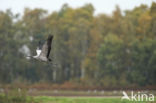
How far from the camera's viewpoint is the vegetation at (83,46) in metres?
Result: 59.1

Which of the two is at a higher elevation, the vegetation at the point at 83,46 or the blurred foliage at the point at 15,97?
the vegetation at the point at 83,46

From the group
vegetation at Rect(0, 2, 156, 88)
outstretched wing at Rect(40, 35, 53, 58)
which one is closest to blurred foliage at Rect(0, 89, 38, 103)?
outstretched wing at Rect(40, 35, 53, 58)

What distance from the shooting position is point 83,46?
66625 millimetres

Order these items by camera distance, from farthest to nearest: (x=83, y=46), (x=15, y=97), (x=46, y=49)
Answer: (x=83, y=46)
(x=15, y=97)
(x=46, y=49)

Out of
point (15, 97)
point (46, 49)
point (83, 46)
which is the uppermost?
point (83, 46)

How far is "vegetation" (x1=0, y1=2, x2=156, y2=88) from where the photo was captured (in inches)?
2325

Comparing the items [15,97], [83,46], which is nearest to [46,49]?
[15,97]

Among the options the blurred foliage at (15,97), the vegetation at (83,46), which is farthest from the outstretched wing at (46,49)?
the vegetation at (83,46)

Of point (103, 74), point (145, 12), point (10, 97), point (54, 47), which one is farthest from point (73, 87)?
point (10, 97)

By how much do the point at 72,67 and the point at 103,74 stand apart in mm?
7762

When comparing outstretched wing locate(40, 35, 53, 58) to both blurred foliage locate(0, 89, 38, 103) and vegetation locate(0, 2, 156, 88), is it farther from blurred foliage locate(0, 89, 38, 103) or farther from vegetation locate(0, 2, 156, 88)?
vegetation locate(0, 2, 156, 88)

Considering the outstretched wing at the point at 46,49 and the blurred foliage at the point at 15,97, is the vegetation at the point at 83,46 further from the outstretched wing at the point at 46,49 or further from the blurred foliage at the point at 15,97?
the outstretched wing at the point at 46,49

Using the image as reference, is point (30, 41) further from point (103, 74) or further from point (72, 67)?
point (103, 74)

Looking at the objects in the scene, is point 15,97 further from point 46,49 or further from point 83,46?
point 83,46
